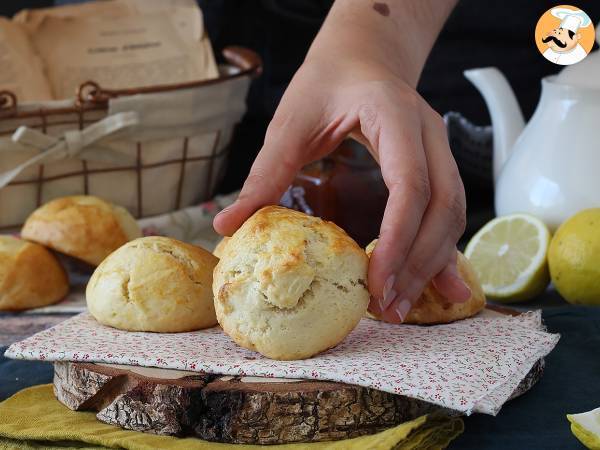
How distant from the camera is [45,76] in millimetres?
2215

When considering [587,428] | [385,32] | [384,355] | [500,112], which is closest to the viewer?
[587,428]

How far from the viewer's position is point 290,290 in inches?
43.3

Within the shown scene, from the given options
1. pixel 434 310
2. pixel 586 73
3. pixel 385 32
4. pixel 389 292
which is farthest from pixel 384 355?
pixel 586 73

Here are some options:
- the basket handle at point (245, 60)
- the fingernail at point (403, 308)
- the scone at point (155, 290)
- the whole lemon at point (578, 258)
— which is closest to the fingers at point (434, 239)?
the fingernail at point (403, 308)

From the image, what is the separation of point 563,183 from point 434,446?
33.8 inches

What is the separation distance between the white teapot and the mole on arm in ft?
1.62

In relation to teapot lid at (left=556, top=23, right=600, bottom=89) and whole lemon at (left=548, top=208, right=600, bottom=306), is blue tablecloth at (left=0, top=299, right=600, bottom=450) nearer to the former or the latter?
whole lemon at (left=548, top=208, right=600, bottom=306)

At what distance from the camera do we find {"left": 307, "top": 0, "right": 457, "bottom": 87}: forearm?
4.55ft

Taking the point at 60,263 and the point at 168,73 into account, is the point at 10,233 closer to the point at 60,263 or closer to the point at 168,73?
the point at 60,263

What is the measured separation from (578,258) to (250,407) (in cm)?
80

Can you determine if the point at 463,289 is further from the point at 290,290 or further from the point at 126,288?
the point at 126,288

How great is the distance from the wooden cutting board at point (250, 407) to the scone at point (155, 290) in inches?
6.0

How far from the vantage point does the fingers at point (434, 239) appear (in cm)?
118

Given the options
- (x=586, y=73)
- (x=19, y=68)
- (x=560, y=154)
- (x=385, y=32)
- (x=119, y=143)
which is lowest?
(x=119, y=143)
